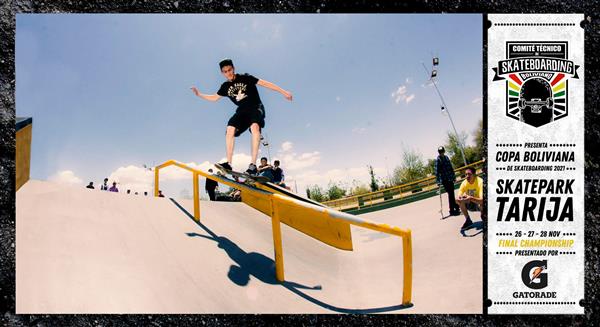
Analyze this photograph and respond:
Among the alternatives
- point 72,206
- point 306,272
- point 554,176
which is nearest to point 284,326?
point 306,272

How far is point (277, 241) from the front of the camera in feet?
7.11

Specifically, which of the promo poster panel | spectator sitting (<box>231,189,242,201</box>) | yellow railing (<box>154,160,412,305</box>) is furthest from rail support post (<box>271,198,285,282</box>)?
the promo poster panel

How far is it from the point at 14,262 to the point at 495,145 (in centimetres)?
409

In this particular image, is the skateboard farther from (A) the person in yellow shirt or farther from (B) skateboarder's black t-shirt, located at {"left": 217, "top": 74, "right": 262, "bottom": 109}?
(A) the person in yellow shirt

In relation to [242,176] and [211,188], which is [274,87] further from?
[211,188]

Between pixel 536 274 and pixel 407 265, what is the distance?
1322 mm

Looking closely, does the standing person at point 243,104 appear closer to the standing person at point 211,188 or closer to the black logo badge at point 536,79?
the standing person at point 211,188

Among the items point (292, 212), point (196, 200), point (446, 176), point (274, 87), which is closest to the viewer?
point (274, 87)

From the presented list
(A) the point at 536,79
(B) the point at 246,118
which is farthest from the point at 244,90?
(A) the point at 536,79

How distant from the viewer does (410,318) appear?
7.34ft

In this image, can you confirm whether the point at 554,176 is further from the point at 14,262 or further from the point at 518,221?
the point at 14,262

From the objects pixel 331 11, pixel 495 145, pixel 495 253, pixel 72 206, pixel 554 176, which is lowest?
pixel 495 253

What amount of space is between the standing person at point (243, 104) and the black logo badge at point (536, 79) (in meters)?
1.96

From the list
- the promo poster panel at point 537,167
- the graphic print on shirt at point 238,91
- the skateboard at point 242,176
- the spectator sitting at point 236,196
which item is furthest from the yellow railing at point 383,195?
the graphic print on shirt at point 238,91
